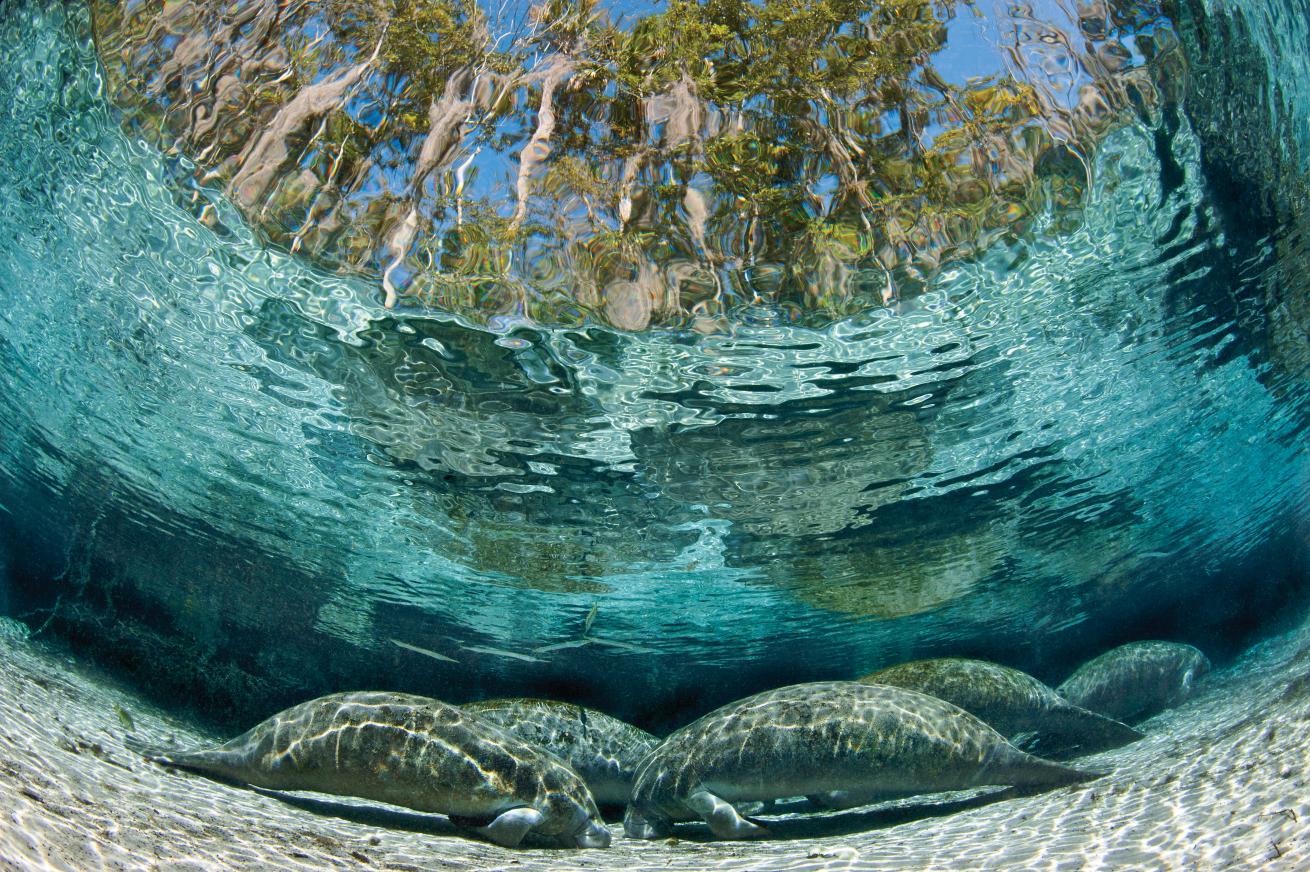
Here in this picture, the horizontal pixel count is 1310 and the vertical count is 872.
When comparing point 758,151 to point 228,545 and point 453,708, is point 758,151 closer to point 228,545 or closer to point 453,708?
point 453,708

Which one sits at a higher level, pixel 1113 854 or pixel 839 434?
pixel 839 434

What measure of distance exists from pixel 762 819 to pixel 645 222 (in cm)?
673

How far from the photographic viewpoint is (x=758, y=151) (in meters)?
6.18

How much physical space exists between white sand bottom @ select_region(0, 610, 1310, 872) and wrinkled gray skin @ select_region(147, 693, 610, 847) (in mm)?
225

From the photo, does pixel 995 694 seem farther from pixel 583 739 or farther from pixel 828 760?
pixel 583 739

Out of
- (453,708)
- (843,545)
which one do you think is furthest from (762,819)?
(843,545)

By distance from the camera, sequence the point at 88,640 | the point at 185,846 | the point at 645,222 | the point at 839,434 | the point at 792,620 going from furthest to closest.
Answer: the point at 792,620, the point at 88,640, the point at 839,434, the point at 645,222, the point at 185,846

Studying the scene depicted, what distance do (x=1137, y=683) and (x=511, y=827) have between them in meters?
14.9

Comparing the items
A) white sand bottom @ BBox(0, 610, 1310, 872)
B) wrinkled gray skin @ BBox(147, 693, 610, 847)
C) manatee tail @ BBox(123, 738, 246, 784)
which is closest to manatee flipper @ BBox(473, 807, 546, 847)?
wrinkled gray skin @ BBox(147, 693, 610, 847)

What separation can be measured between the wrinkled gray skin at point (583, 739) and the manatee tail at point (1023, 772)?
18.9 feet

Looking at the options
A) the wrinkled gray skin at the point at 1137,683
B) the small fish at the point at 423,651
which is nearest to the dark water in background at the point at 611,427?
the small fish at the point at 423,651

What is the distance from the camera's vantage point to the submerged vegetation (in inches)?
222

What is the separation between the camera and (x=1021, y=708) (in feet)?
32.5

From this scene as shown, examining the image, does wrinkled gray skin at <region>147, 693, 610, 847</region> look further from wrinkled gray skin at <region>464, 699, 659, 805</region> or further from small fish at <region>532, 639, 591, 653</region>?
small fish at <region>532, 639, 591, 653</region>
